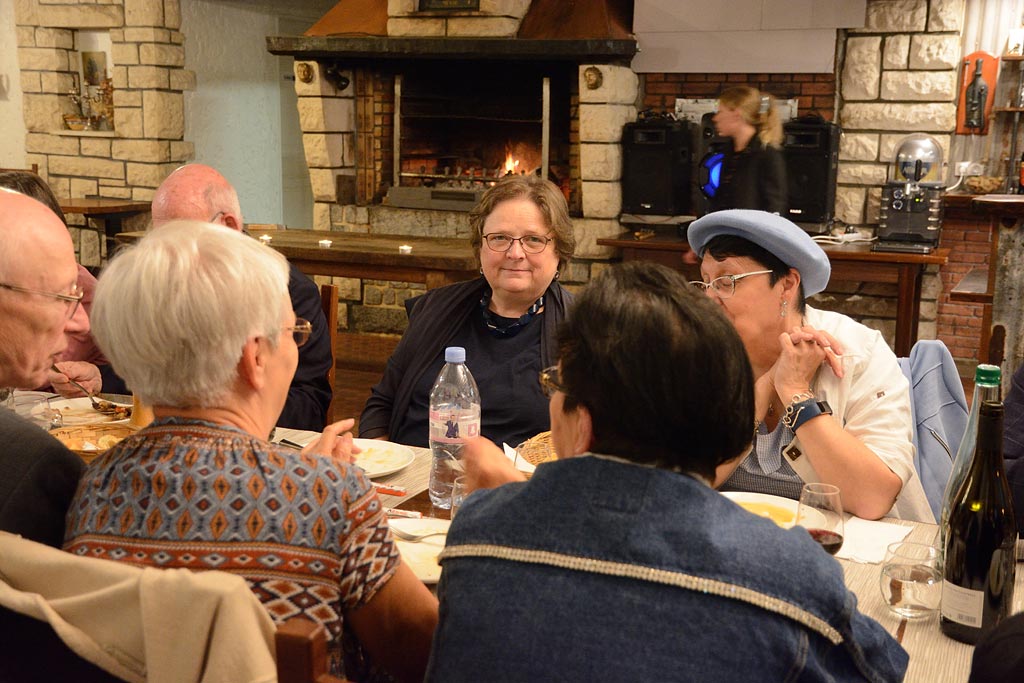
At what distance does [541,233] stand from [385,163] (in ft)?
14.5

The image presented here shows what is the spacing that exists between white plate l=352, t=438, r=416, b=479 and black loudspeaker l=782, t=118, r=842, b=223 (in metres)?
4.07

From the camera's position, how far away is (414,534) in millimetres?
1678

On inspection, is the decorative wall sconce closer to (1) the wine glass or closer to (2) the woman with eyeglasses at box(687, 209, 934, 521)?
(2) the woman with eyeglasses at box(687, 209, 934, 521)

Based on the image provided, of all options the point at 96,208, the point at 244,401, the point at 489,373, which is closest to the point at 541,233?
the point at 489,373

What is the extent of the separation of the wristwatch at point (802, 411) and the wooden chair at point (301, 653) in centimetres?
122

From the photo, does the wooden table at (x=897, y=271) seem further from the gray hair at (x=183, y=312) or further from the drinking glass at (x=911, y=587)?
the gray hair at (x=183, y=312)

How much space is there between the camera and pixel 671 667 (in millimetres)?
938

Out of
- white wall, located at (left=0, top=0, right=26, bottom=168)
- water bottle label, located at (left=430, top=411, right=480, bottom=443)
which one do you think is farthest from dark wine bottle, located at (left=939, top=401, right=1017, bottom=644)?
white wall, located at (left=0, top=0, right=26, bottom=168)

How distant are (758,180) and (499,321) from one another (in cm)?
338

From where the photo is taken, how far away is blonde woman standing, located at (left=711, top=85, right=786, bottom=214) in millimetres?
5664

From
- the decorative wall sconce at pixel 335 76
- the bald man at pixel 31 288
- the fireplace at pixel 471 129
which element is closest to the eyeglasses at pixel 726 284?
the bald man at pixel 31 288

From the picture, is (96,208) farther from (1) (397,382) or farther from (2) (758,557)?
(2) (758,557)

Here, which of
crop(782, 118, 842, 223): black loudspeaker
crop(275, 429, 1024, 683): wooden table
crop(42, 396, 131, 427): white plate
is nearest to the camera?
crop(275, 429, 1024, 683): wooden table

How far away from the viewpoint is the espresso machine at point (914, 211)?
5.33m
